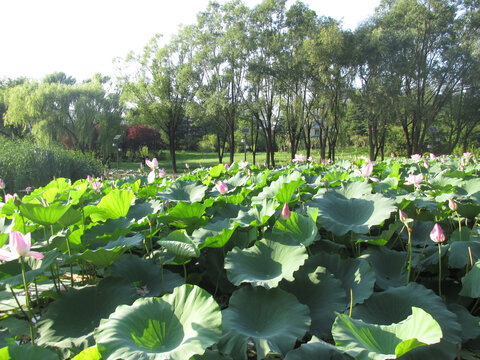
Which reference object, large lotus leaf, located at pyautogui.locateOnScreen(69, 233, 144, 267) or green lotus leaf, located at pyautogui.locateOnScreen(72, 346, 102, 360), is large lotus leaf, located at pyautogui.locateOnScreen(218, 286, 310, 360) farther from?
large lotus leaf, located at pyautogui.locateOnScreen(69, 233, 144, 267)

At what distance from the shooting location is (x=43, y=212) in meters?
1.25

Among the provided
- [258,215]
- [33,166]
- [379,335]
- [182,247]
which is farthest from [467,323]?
A: [33,166]

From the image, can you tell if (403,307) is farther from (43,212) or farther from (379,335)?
(43,212)

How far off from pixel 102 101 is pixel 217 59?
1175 cm

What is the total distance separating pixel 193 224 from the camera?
1560 millimetres

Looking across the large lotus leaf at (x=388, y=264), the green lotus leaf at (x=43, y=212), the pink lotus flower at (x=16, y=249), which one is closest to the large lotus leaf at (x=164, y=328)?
the pink lotus flower at (x=16, y=249)

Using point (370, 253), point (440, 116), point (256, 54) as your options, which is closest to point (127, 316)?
point (370, 253)

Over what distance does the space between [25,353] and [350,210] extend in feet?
4.47

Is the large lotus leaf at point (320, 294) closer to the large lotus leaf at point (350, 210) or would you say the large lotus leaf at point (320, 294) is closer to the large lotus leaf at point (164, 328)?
the large lotus leaf at point (350, 210)

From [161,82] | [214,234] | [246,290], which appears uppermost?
[161,82]

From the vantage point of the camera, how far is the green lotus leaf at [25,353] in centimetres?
70

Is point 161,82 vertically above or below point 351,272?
above

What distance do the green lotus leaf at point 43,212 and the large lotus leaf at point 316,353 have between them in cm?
103

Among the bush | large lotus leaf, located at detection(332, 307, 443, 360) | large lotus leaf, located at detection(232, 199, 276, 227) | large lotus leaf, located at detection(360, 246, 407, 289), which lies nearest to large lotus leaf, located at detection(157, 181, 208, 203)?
large lotus leaf, located at detection(232, 199, 276, 227)
